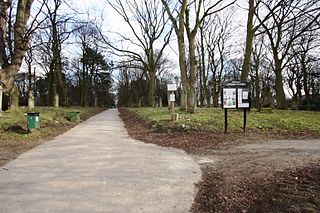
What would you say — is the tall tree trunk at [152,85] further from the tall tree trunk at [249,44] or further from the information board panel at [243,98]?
the information board panel at [243,98]

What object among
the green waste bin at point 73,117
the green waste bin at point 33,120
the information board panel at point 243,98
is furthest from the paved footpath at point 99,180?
the green waste bin at point 73,117

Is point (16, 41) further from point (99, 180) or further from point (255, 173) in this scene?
point (255, 173)

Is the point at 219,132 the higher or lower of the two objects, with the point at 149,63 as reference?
lower

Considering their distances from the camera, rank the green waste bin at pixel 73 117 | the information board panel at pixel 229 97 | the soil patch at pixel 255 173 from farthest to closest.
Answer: the green waste bin at pixel 73 117, the information board panel at pixel 229 97, the soil patch at pixel 255 173

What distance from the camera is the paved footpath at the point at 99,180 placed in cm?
529

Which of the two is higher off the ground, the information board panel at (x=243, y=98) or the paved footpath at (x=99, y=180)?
the information board panel at (x=243, y=98)

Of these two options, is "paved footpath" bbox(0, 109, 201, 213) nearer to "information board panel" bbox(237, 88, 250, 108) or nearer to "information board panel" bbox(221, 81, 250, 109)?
"information board panel" bbox(221, 81, 250, 109)

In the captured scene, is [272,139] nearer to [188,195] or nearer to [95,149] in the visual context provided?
[95,149]

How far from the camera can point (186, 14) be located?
21828 mm

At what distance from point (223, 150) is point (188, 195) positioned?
4.76 m

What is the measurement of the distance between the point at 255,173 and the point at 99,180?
3199mm

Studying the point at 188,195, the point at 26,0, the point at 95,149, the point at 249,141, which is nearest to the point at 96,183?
the point at 188,195

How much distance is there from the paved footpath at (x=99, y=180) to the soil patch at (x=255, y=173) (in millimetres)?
433

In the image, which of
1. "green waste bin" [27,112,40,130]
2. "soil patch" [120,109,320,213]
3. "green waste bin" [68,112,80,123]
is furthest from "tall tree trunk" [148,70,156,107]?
"soil patch" [120,109,320,213]
